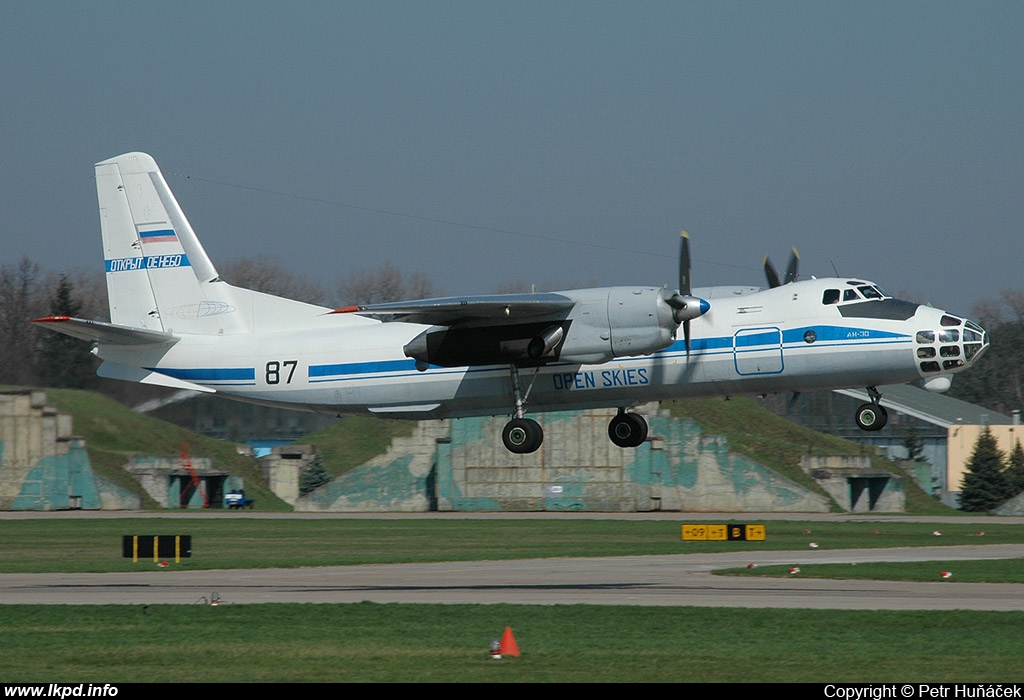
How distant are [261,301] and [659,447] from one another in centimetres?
4531

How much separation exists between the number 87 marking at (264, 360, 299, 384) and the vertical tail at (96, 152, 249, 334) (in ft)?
11.3

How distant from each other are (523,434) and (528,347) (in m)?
A: 2.07

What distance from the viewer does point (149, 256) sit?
111ft

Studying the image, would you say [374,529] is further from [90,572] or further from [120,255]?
[120,255]

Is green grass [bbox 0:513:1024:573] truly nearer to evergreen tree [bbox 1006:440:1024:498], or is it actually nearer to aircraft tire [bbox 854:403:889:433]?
evergreen tree [bbox 1006:440:1024:498]

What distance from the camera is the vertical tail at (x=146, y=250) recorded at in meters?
33.3

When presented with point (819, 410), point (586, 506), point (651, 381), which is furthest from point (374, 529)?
point (819, 410)

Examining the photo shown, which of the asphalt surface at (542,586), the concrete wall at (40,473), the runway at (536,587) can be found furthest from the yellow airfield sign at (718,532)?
the concrete wall at (40,473)

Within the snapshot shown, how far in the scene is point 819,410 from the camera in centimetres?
9056

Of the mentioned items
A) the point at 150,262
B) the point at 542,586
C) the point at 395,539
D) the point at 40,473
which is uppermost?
the point at 150,262

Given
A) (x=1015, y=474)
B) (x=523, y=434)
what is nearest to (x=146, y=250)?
(x=523, y=434)

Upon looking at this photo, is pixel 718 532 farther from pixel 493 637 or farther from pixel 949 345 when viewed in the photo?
pixel 493 637

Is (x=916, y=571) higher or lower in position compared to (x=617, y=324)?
lower

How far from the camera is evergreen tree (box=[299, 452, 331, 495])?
78438mm
